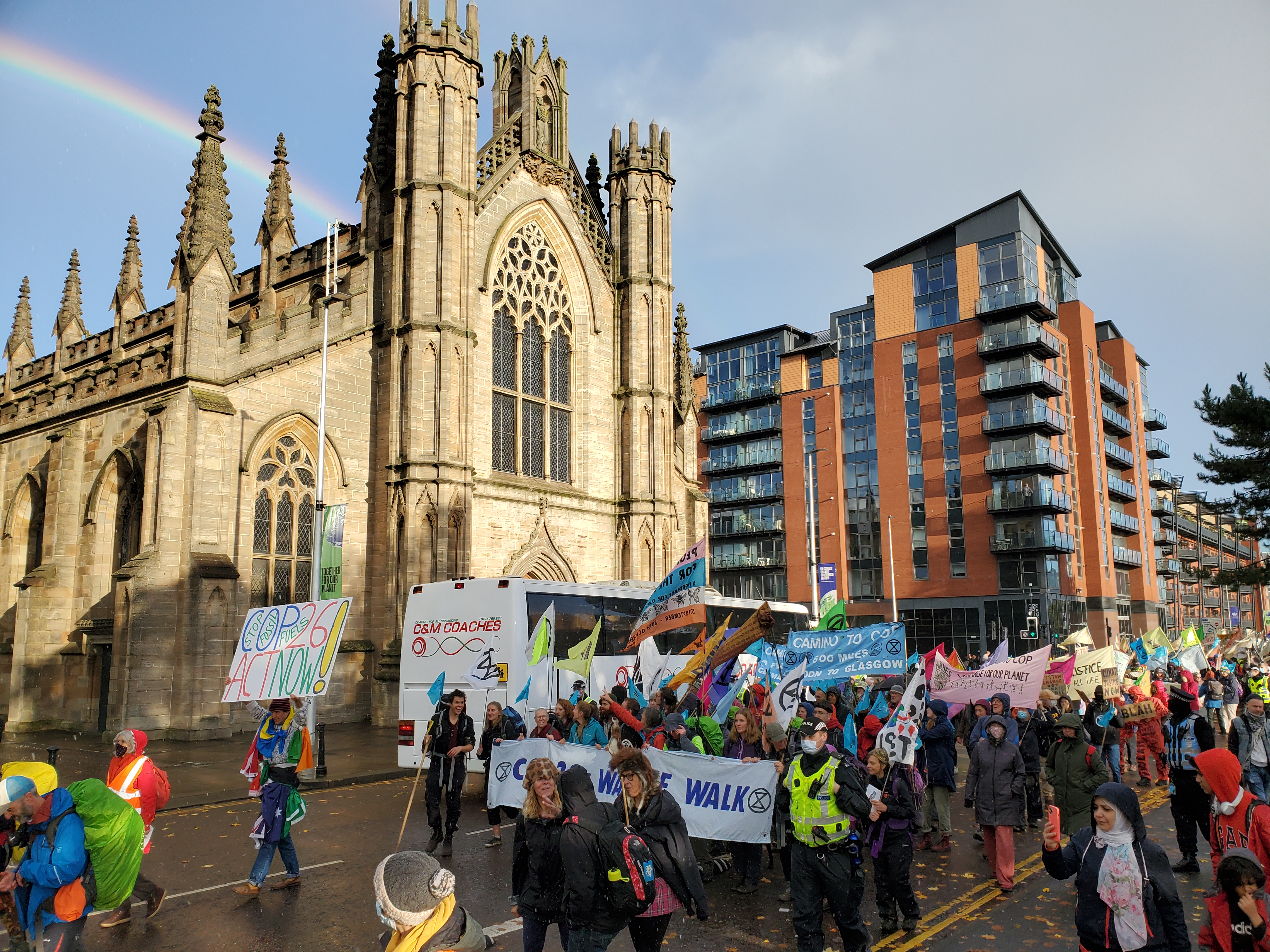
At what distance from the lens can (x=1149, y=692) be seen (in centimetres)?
1831

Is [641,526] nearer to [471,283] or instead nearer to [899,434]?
[471,283]

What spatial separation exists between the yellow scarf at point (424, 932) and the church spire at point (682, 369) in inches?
1269

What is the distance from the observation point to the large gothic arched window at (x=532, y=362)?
28.7 metres

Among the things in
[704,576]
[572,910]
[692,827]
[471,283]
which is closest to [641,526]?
[471,283]

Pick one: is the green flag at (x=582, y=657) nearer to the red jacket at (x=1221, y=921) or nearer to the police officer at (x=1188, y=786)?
the police officer at (x=1188, y=786)

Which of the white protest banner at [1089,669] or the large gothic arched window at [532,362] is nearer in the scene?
the white protest banner at [1089,669]

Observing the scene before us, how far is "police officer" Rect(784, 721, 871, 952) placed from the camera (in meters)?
6.57

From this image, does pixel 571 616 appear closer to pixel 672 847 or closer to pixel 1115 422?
pixel 672 847

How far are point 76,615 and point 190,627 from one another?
6.39m

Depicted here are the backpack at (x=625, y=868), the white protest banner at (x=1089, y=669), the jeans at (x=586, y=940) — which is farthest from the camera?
the white protest banner at (x=1089, y=669)

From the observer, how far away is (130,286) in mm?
41125

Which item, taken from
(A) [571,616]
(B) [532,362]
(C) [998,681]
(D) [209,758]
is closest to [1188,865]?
(C) [998,681]

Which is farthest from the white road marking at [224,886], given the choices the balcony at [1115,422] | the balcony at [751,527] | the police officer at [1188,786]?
the balcony at [1115,422]

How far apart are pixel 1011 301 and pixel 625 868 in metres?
61.1
